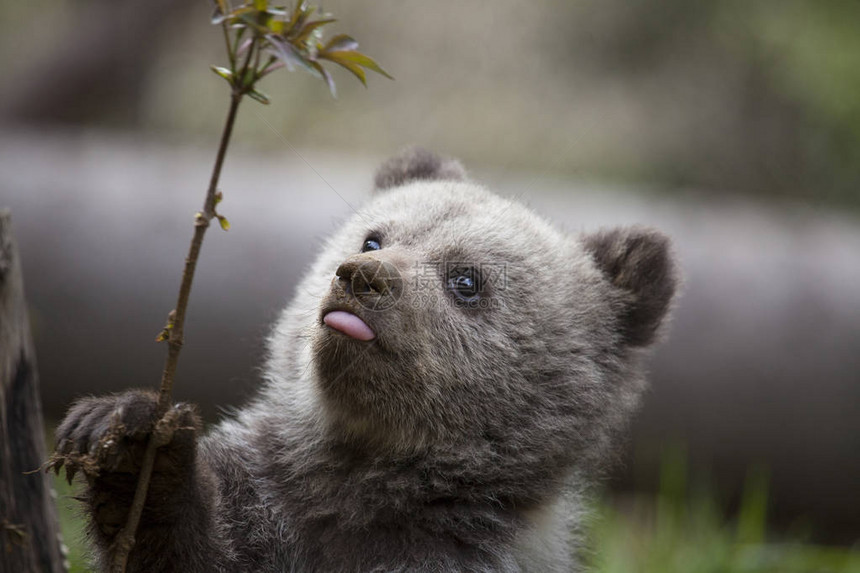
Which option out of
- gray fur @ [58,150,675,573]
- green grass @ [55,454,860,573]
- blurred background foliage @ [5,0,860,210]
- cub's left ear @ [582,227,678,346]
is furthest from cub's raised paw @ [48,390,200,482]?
blurred background foliage @ [5,0,860,210]

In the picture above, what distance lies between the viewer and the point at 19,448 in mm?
3355

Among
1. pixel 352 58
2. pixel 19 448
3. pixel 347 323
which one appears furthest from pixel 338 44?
pixel 19 448

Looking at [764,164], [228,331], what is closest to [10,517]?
[228,331]

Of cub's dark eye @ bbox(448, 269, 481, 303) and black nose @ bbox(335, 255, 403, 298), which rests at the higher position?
cub's dark eye @ bbox(448, 269, 481, 303)

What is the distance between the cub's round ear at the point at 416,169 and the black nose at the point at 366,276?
144 centimetres

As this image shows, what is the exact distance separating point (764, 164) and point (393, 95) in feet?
16.2

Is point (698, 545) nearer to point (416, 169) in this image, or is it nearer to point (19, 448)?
point (416, 169)

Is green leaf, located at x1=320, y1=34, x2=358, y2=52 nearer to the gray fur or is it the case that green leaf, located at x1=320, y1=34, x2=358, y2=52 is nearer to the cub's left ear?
the gray fur

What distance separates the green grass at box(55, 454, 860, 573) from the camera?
5477mm

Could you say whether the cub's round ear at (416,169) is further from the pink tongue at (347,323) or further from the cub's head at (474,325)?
the pink tongue at (347,323)

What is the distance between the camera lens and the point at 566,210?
7.73 m

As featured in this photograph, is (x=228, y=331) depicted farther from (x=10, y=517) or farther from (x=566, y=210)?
(x=10, y=517)

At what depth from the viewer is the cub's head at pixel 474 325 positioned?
3.08 m

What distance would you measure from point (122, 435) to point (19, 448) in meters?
0.99
